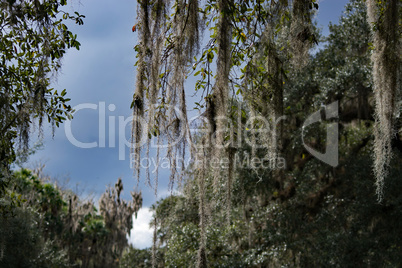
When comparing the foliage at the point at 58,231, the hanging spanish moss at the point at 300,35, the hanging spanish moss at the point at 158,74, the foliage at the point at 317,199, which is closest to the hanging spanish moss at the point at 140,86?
the hanging spanish moss at the point at 158,74

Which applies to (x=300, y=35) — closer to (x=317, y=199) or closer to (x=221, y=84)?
(x=221, y=84)

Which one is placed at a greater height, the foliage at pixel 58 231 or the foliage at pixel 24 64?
the foliage at pixel 24 64

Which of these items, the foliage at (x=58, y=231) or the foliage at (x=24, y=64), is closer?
the foliage at (x=24, y=64)

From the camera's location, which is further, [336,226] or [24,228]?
[24,228]

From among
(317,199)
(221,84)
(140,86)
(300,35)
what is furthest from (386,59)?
(317,199)

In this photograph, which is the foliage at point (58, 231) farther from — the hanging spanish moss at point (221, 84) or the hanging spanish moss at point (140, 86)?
the hanging spanish moss at point (221, 84)

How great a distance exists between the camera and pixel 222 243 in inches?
339

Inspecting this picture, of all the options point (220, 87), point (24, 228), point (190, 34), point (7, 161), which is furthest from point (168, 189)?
point (24, 228)

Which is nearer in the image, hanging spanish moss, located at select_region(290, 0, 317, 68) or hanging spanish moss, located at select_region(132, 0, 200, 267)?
hanging spanish moss, located at select_region(132, 0, 200, 267)

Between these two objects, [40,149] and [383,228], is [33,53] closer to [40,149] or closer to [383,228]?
[383,228]

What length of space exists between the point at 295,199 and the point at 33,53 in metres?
6.02

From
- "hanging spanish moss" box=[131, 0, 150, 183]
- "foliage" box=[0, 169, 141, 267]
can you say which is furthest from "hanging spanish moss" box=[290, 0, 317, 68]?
"foliage" box=[0, 169, 141, 267]

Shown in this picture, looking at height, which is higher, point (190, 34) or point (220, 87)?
point (190, 34)

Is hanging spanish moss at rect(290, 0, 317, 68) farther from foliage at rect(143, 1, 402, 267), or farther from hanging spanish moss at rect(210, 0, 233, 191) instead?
foliage at rect(143, 1, 402, 267)
